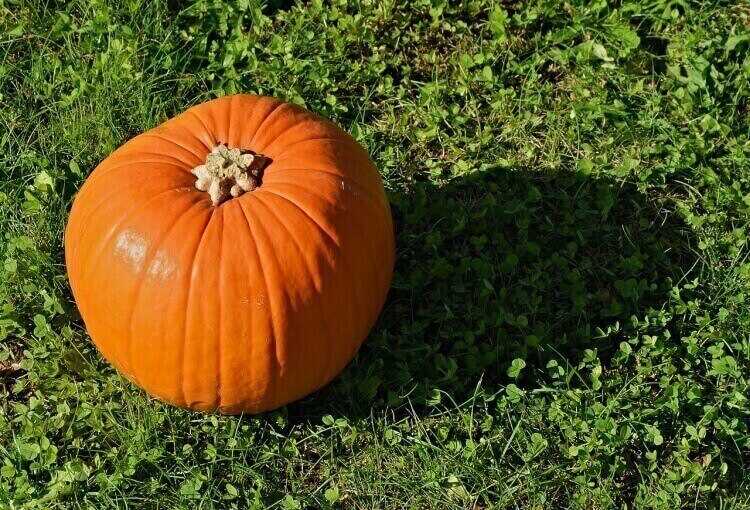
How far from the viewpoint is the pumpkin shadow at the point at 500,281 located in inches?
157

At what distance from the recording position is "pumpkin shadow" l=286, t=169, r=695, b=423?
3996 millimetres

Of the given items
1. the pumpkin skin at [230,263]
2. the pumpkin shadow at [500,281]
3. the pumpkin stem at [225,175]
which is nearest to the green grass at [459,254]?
the pumpkin shadow at [500,281]

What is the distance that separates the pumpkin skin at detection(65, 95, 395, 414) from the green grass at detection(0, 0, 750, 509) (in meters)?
0.46

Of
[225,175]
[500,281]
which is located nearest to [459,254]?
[500,281]

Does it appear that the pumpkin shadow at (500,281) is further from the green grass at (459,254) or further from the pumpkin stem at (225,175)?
the pumpkin stem at (225,175)

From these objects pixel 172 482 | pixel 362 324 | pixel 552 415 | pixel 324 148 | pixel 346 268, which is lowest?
pixel 172 482

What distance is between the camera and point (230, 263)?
3.22m

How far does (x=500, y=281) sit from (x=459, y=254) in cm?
23

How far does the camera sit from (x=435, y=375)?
13.2 feet

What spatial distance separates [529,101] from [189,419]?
2.30 meters

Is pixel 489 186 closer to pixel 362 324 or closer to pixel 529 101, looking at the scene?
pixel 529 101

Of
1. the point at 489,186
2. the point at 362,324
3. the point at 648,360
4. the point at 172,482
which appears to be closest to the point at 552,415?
the point at 648,360

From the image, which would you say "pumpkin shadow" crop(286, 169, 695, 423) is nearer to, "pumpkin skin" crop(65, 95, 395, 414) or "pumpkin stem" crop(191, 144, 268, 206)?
"pumpkin skin" crop(65, 95, 395, 414)

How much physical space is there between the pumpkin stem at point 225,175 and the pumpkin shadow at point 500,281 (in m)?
1.04
